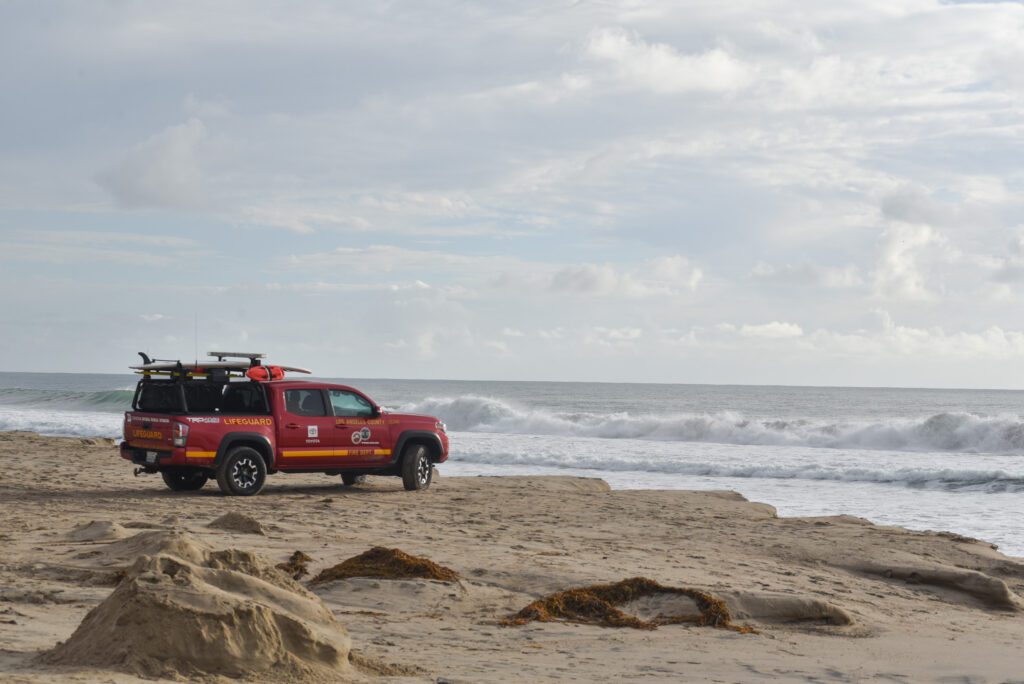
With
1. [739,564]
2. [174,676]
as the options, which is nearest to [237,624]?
[174,676]

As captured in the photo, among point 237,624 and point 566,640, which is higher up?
point 237,624

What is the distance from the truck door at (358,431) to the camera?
15.2 metres

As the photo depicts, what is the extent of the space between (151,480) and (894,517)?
12.0 m

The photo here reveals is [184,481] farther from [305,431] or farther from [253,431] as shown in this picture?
[305,431]

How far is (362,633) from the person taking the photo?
21.7 ft

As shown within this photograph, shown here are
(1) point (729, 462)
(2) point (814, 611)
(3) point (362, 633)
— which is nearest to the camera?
(3) point (362, 633)

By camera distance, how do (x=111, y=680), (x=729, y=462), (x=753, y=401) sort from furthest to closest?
1. (x=753, y=401)
2. (x=729, y=462)
3. (x=111, y=680)

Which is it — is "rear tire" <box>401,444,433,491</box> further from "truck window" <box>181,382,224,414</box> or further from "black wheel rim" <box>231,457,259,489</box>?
"truck window" <box>181,382,224,414</box>

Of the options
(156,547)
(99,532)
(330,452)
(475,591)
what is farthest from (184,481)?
(156,547)

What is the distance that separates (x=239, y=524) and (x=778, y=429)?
32.4 metres

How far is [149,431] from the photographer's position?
1427 centimetres

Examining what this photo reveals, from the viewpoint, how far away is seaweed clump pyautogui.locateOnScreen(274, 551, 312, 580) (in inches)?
340

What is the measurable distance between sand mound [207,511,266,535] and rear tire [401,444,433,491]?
189 inches

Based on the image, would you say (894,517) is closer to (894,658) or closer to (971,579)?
(971,579)
